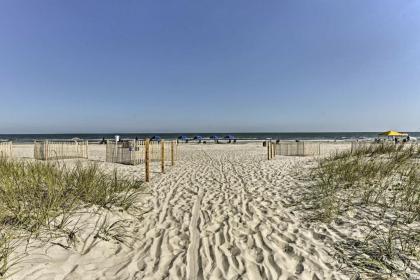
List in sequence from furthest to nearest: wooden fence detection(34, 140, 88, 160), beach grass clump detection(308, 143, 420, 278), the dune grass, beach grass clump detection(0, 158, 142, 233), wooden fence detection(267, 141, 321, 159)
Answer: wooden fence detection(267, 141, 321, 159)
wooden fence detection(34, 140, 88, 160)
beach grass clump detection(0, 158, 142, 233)
the dune grass
beach grass clump detection(308, 143, 420, 278)

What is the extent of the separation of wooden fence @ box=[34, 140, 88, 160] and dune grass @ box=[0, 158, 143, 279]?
27.3 feet

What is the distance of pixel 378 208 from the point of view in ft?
15.7

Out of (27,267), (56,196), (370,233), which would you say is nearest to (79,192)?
(56,196)

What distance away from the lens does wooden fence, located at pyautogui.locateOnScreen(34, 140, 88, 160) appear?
13.4 meters

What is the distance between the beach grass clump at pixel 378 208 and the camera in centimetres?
305

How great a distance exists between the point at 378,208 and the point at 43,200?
6.11 m

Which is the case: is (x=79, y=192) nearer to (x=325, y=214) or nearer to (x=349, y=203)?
(x=325, y=214)

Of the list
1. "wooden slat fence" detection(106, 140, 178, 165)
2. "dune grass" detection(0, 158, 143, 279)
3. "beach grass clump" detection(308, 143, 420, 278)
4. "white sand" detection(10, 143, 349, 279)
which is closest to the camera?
"white sand" detection(10, 143, 349, 279)

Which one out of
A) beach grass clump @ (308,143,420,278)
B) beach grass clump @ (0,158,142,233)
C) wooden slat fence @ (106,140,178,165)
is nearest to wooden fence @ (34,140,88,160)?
wooden slat fence @ (106,140,178,165)

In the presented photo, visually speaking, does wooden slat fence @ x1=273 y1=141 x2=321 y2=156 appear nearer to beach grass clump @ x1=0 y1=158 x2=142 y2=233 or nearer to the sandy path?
the sandy path

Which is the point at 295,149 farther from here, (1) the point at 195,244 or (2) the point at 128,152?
(1) the point at 195,244

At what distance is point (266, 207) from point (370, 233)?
195 centimetres

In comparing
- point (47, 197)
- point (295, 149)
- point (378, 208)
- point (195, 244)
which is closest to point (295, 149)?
point (295, 149)

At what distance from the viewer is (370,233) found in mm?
3730
